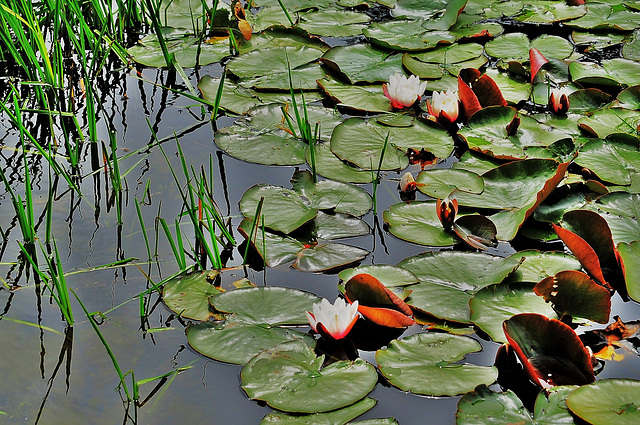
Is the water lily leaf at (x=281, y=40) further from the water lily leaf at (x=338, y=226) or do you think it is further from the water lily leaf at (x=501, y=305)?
the water lily leaf at (x=501, y=305)

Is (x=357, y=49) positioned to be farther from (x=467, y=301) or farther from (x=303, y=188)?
(x=467, y=301)

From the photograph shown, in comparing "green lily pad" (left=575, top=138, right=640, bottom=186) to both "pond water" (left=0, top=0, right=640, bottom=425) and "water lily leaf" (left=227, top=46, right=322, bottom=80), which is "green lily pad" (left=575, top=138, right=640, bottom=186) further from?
"water lily leaf" (left=227, top=46, right=322, bottom=80)

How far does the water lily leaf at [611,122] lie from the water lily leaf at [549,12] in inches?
42.7

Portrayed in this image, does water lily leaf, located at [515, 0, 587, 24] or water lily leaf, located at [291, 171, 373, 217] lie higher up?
water lily leaf, located at [515, 0, 587, 24]

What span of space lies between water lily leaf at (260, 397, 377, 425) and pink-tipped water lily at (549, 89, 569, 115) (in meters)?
1.69

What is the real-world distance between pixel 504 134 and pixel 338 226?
88 centimetres

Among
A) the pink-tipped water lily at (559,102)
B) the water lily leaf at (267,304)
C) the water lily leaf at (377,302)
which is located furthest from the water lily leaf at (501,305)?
the pink-tipped water lily at (559,102)

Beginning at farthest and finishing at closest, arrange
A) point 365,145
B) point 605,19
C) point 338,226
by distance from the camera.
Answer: point 605,19, point 365,145, point 338,226

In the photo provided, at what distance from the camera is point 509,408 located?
4.43 feet

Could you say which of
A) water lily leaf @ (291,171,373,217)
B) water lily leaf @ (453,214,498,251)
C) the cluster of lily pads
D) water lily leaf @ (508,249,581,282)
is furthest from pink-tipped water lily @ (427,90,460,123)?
water lily leaf @ (508,249,581,282)

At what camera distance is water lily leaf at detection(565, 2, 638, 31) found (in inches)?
129

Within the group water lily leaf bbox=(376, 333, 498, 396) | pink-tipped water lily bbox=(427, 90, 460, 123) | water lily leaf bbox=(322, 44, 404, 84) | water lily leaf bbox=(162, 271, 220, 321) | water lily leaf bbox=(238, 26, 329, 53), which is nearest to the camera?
water lily leaf bbox=(376, 333, 498, 396)

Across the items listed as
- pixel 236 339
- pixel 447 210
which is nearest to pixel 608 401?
pixel 447 210

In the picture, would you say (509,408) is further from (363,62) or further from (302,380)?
(363,62)
